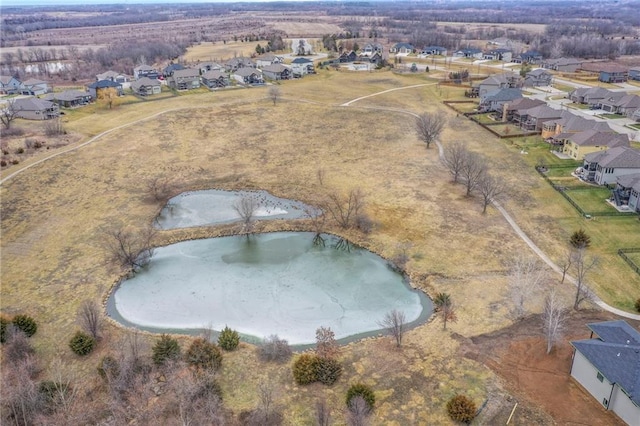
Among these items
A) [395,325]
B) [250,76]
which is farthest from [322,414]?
[250,76]

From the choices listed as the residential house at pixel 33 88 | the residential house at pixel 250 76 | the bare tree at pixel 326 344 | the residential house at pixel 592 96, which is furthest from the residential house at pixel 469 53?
the bare tree at pixel 326 344

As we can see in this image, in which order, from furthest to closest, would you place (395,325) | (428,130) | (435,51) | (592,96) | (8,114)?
(435,51)
(592,96)
(8,114)
(428,130)
(395,325)

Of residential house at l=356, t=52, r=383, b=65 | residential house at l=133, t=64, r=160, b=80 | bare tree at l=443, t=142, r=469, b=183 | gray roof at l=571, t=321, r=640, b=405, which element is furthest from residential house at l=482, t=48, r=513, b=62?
gray roof at l=571, t=321, r=640, b=405

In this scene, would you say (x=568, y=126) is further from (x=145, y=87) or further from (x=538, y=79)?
(x=145, y=87)

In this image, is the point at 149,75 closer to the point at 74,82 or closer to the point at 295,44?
the point at 74,82

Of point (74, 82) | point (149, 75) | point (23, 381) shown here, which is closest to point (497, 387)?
point (23, 381)

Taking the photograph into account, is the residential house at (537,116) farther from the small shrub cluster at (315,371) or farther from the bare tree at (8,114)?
the bare tree at (8,114)
